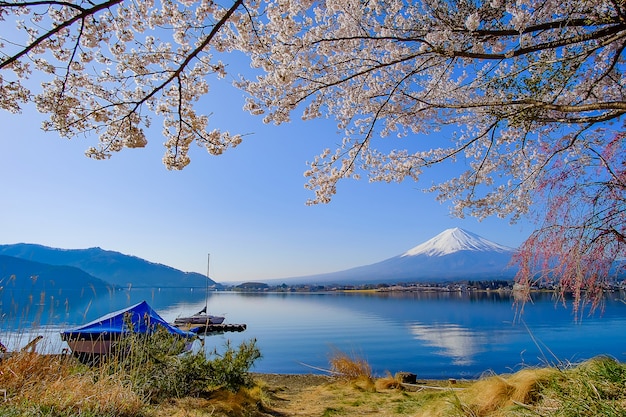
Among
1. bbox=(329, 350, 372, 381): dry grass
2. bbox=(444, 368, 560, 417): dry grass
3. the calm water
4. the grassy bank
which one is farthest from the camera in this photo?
→ the calm water

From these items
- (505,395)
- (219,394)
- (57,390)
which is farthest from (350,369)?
(57,390)

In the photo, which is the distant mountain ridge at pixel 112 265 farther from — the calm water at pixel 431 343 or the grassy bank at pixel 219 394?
the grassy bank at pixel 219 394

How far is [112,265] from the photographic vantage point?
139 metres

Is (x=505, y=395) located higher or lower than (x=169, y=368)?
higher

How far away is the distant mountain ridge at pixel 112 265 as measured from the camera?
416 feet

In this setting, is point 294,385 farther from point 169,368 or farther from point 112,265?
point 112,265

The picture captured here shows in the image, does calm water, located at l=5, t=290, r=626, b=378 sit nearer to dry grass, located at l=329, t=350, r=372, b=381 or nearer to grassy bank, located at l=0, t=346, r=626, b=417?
dry grass, located at l=329, t=350, r=372, b=381

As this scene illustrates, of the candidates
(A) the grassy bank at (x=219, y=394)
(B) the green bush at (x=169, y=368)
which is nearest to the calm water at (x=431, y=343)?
(B) the green bush at (x=169, y=368)

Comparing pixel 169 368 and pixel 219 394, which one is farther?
pixel 219 394

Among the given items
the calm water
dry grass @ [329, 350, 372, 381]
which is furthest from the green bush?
the calm water

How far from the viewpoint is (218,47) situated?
3.59m

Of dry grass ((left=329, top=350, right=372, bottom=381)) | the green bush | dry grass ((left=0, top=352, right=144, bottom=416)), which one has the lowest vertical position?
dry grass ((left=329, top=350, right=372, bottom=381))

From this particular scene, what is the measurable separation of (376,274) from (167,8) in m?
189

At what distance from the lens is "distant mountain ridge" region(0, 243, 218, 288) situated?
416 feet
